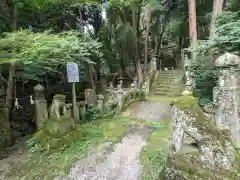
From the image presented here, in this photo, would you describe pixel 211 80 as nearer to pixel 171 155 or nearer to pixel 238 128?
pixel 238 128

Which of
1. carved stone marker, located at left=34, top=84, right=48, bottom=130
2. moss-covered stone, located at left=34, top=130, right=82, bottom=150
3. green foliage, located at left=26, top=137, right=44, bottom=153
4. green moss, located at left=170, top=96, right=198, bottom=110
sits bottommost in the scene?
green foliage, located at left=26, top=137, right=44, bottom=153

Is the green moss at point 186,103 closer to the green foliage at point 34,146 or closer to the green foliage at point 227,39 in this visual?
the green foliage at point 227,39

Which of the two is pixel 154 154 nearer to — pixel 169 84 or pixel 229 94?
pixel 229 94

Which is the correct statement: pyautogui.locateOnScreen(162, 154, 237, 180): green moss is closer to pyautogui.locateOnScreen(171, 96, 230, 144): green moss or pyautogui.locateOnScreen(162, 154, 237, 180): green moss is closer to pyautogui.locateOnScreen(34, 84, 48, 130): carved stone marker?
pyautogui.locateOnScreen(171, 96, 230, 144): green moss

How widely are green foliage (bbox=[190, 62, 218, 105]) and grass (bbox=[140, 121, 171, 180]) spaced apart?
2.47m

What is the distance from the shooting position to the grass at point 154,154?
153 inches

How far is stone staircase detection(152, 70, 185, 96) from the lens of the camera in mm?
11389

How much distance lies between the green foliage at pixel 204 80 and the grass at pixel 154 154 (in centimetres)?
247

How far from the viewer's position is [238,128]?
12.3 ft

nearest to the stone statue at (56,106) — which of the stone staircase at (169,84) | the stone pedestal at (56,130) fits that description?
the stone pedestal at (56,130)

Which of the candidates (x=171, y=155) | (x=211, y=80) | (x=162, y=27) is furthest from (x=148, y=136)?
(x=162, y=27)

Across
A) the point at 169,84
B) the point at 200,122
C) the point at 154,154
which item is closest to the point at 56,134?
the point at 154,154

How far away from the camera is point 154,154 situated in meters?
4.48

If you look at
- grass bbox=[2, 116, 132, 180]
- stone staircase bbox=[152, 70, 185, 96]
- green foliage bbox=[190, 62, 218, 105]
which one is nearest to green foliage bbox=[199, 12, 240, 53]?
green foliage bbox=[190, 62, 218, 105]
